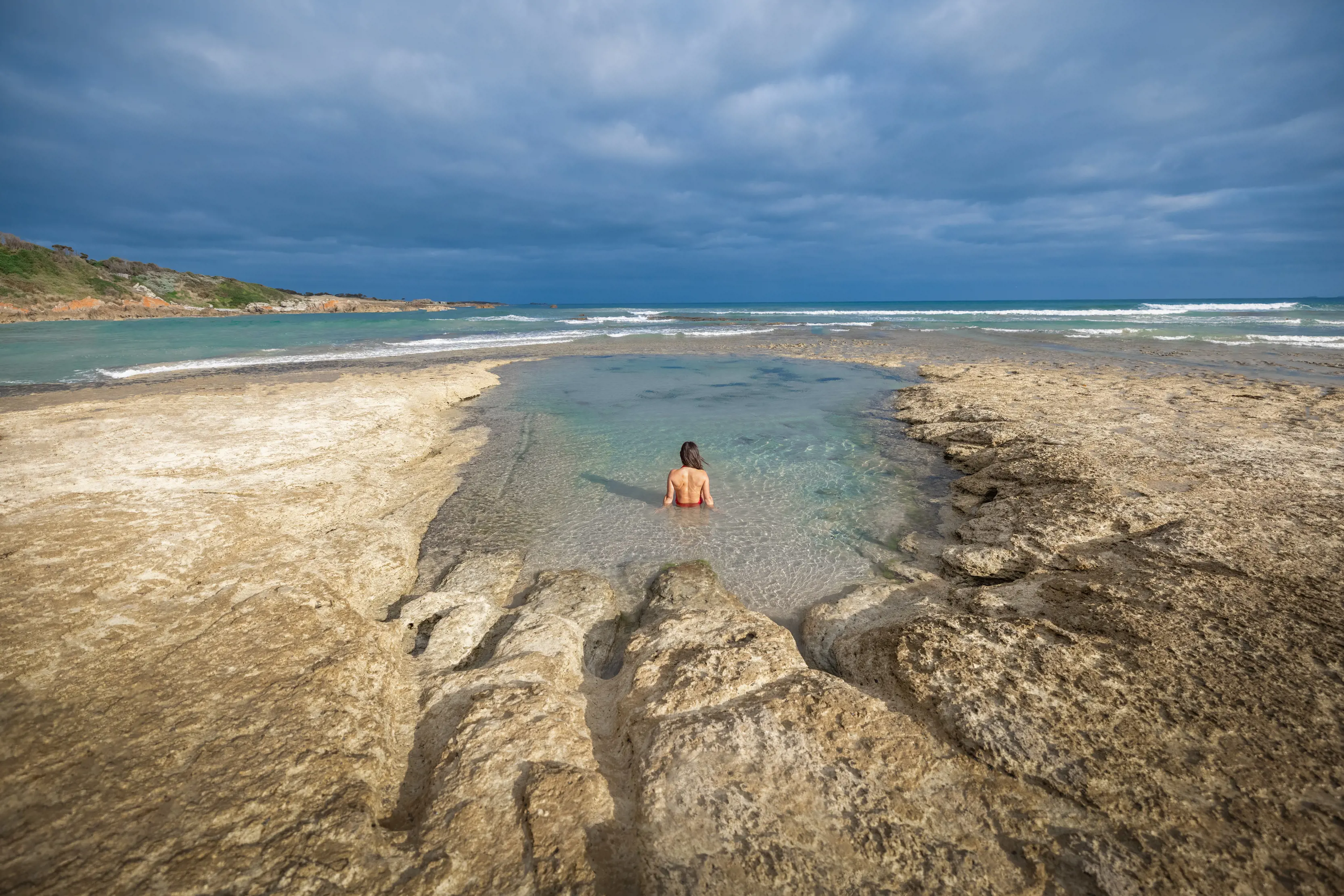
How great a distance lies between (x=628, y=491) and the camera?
7098mm

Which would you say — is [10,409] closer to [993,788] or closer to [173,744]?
[173,744]

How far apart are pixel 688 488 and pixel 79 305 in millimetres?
77736

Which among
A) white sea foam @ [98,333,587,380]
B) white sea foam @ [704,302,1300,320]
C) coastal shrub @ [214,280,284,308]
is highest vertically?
coastal shrub @ [214,280,284,308]

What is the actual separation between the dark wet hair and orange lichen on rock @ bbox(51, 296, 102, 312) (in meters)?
74.2

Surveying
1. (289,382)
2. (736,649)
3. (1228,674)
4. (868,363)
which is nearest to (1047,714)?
(1228,674)

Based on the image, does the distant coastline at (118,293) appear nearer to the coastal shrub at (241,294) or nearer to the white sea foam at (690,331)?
the coastal shrub at (241,294)

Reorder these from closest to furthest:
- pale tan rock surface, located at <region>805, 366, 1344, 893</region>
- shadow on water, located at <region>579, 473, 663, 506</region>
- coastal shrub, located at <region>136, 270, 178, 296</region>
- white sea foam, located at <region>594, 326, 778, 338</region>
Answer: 1. pale tan rock surface, located at <region>805, 366, 1344, 893</region>
2. shadow on water, located at <region>579, 473, 663, 506</region>
3. white sea foam, located at <region>594, 326, 778, 338</region>
4. coastal shrub, located at <region>136, 270, 178, 296</region>

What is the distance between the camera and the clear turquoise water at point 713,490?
5.26 m

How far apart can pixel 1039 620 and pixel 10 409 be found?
16478mm

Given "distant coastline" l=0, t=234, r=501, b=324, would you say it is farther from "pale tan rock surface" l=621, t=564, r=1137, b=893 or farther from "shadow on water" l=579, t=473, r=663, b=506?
"pale tan rock surface" l=621, t=564, r=1137, b=893

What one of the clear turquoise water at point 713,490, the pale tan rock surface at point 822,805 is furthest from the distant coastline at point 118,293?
the pale tan rock surface at point 822,805

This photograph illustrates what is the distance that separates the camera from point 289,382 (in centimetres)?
1241

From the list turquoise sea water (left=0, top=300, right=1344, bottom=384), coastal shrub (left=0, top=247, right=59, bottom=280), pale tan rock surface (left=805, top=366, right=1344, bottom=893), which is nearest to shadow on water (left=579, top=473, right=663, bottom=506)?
pale tan rock surface (left=805, top=366, right=1344, bottom=893)

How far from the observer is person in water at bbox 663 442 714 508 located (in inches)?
250
